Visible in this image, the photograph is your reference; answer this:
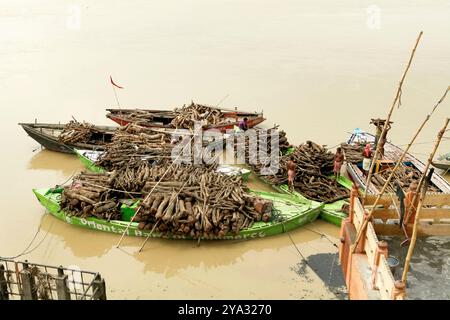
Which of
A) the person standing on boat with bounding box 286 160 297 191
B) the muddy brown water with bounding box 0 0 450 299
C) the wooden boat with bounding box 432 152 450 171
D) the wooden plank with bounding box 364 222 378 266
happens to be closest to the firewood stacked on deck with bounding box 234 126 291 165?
the person standing on boat with bounding box 286 160 297 191

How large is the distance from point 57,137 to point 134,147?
5102mm

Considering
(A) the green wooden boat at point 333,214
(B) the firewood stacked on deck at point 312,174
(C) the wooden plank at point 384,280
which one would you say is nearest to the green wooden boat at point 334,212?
(A) the green wooden boat at point 333,214

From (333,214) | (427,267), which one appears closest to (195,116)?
(333,214)

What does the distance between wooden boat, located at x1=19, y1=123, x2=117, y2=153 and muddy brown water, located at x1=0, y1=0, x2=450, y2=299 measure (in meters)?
0.53

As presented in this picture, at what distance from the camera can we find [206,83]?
3484 cm

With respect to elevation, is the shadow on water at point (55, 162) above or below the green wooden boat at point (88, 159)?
below

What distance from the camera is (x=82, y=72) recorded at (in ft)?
127

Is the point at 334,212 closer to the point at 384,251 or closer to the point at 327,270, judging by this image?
the point at 327,270

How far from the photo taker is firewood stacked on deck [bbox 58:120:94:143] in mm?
21453

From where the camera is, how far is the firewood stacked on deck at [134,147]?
18422 millimetres

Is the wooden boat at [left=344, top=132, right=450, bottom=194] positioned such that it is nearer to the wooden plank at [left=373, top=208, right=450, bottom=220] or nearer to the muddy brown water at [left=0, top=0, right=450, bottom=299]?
the muddy brown water at [left=0, top=0, right=450, bottom=299]

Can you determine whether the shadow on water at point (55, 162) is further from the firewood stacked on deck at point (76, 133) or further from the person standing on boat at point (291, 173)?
the person standing on boat at point (291, 173)

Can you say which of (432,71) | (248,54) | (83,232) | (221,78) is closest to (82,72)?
(221,78)

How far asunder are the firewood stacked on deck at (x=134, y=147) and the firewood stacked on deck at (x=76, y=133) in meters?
1.60
